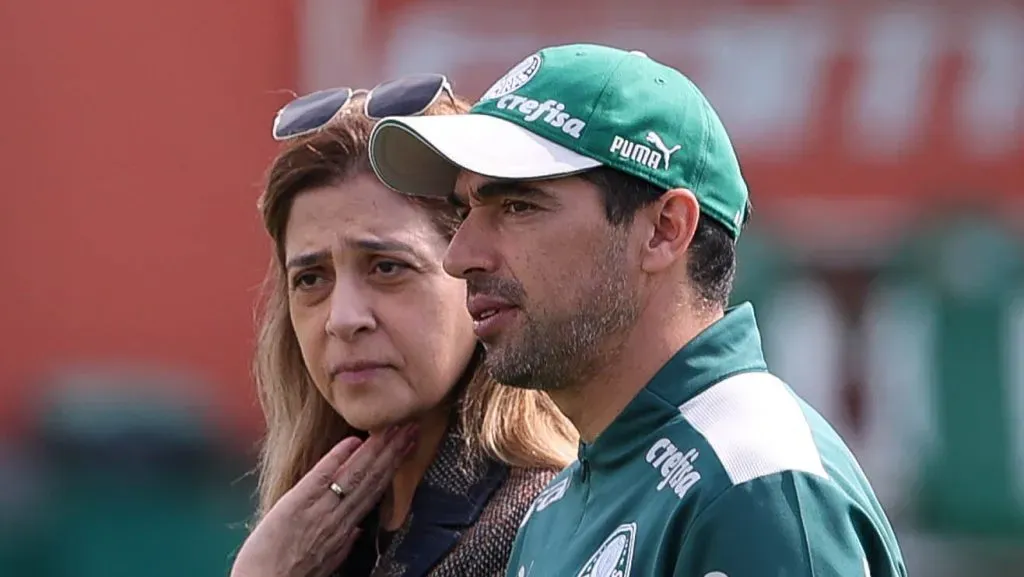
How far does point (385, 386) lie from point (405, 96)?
431 mm

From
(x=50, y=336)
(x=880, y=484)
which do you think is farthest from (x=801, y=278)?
(x=50, y=336)

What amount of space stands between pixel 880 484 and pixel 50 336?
11.6 feet

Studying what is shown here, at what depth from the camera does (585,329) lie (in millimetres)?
2066

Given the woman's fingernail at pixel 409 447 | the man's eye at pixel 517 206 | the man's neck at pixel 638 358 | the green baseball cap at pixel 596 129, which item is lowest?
the woman's fingernail at pixel 409 447

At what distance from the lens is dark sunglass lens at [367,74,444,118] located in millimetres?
2570

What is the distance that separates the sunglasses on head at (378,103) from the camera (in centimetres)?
258

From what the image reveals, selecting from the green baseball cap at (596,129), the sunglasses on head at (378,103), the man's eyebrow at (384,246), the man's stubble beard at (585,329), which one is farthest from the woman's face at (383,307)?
the man's stubble beard at (585,329)

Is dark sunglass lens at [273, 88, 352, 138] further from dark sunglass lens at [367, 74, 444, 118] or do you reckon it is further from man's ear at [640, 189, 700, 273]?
man's ear at [640, 189, 700, 273]

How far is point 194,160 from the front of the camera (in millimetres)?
7496

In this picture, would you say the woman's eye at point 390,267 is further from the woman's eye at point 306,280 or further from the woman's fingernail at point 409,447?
the woman's fingernail at point 409,447

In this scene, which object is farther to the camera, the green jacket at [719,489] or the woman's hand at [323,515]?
the woman's hand at [323,515]

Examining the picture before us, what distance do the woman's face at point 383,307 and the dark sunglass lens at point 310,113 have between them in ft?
0.41

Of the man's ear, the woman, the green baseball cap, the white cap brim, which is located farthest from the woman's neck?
the man's ear

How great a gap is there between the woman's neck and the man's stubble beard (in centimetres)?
52
